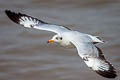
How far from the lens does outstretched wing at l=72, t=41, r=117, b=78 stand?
666 centimetres

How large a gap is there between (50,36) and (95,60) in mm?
3159

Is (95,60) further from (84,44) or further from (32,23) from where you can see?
(32,23)

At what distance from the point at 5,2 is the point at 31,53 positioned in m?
2.55

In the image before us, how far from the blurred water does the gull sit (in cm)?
89

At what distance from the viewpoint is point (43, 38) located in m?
9.94

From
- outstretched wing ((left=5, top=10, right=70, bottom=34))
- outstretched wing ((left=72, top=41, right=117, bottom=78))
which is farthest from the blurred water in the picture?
outstretched wing ((left=72, top=41, right=117, bottom=78))

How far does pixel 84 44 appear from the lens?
289 inches

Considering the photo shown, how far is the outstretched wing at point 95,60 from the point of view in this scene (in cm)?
666

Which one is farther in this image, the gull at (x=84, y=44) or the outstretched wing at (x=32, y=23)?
the outstretched wing at (x=32, y=23)

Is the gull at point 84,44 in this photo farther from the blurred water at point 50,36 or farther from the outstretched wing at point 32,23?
the blurred water at point 50,36

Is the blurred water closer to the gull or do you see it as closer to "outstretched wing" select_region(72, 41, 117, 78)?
the gull

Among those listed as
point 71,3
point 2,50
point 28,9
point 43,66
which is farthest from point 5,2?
point 43,66

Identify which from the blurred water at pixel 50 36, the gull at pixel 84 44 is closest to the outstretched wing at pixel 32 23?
the gull at pixel 84 44

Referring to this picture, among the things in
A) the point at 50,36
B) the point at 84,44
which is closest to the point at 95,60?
the point at 84,44
